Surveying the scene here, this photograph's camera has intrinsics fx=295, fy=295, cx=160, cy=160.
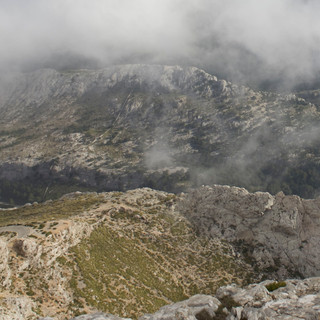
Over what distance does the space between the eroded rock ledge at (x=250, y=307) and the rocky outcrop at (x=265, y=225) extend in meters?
47.4

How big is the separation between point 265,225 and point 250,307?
65.9 m

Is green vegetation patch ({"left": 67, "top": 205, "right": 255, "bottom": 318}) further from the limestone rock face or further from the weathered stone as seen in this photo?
the limestone rock face

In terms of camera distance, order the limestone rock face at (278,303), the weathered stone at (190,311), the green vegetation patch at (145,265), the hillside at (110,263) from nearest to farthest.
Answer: the limestone rock face at (278,303)
the weathered stone at (190,311)
the hillside at (110,263)
the green vegetation patch at (145,265)

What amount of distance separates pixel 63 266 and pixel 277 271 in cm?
6112

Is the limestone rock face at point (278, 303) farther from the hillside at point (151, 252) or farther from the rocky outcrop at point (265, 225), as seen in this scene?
the rocky outcrop at point (265, 225)

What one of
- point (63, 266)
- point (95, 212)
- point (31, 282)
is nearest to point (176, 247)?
point (95, 212)

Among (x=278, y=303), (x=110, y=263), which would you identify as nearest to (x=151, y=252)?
(x=110, y=263)

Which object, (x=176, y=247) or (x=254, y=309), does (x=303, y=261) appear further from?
(x=254, y=309)

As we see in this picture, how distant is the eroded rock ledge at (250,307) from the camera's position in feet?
110

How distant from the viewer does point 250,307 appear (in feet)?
121

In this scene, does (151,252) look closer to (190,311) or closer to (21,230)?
(21,230)

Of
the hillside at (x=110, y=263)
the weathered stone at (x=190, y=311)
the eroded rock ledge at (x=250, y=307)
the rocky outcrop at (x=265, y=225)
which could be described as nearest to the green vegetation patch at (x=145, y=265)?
the hillside at (x=110, y=263)

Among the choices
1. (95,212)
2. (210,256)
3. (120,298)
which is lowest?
(120,298)

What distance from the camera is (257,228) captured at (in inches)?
3898
